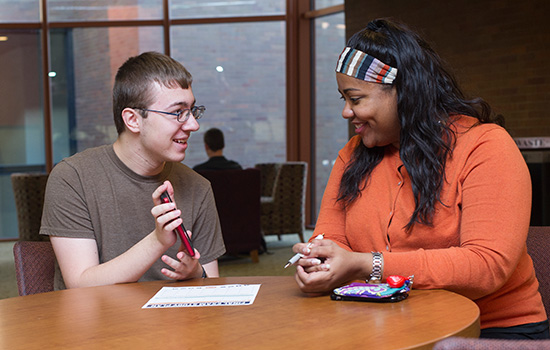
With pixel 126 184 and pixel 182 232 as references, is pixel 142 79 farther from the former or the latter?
pixel 182 232

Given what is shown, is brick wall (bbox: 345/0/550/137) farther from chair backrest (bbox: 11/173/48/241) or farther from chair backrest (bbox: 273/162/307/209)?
chair backrest (bbox: 11/173/48/241)

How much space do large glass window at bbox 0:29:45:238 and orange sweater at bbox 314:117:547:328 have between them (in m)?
8.12

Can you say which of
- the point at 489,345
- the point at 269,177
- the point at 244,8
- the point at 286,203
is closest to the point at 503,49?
the point at 286,203

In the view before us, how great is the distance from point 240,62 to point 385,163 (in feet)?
25.8

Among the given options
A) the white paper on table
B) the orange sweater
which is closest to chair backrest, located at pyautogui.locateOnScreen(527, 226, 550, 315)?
the orange sweater

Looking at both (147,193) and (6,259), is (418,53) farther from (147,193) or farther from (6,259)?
(6,259)

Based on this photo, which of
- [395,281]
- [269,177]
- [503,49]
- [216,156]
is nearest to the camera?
[395,281]

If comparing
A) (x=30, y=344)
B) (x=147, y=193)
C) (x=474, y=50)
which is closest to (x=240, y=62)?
(x=474, y=50)

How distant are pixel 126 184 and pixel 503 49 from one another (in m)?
4.92

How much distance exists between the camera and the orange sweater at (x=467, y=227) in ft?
4.90

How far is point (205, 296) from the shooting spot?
4.93ft

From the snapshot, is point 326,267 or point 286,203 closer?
point 326,267

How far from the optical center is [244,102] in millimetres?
9508

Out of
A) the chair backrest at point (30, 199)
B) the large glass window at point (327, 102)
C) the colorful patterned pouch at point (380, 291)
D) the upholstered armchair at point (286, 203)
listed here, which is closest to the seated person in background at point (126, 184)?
the colorful patterned pouch at point (380, 291)
